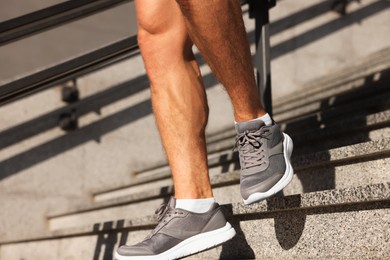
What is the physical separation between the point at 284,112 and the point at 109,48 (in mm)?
1258

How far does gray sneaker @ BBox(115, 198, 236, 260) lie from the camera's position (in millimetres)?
1407

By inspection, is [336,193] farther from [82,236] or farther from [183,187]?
[82,236]

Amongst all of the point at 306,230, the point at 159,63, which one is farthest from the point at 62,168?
the point at 306,230

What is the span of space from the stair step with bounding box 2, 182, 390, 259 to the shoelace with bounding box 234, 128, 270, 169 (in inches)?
6.0

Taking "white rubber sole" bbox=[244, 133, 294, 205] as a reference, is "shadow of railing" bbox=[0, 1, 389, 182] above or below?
below

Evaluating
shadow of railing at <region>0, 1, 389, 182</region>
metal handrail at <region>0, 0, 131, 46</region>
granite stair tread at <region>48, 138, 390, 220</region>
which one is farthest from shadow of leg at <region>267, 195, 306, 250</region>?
shadow of railing at <region>0, 1, 389, 182</region>

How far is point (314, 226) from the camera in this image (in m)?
1.42

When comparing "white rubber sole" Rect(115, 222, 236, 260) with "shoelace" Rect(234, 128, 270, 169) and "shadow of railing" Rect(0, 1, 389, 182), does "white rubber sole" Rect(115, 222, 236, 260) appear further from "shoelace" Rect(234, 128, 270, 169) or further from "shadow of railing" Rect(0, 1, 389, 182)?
"shadow of railing" Rect(0, 1, 389, 182)

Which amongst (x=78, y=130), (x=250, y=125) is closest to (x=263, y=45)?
(x=250, y=125)

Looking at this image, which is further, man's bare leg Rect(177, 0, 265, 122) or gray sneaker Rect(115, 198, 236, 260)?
gray sneaker Rect(115, 198, 236, 260)

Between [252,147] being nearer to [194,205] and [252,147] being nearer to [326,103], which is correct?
[194,205]

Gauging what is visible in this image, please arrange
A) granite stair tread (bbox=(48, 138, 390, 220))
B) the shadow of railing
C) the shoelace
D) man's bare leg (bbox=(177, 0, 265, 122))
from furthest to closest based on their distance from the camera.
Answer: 1. the shadow of railing
2. granite stair tread (bbox=(48, 138, 390, 220))
3. the shoelace
4. man's bare leg (bbox=(177, 0, 265, 122))

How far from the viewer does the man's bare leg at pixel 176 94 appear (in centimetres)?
147

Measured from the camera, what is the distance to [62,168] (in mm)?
3533
